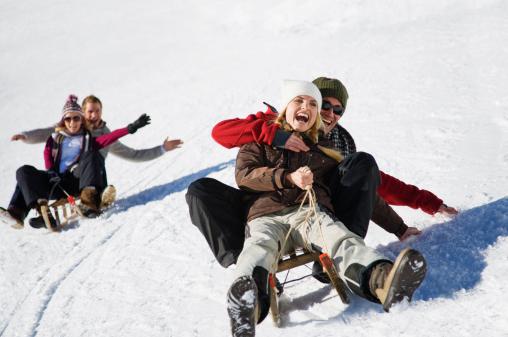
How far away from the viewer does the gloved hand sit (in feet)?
14.7

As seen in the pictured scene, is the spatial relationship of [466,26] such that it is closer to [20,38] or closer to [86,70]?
[86,70]

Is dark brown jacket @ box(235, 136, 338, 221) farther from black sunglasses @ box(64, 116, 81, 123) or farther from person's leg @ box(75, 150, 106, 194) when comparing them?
black sunglasses @ box(64, 116, 81, 123)

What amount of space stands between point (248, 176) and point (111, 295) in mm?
1107

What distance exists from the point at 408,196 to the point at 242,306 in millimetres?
1511

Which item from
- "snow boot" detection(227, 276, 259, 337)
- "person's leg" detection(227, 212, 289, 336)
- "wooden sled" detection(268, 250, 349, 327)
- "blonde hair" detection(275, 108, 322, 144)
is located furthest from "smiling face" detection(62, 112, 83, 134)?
"snow boot" detection(227, 276, 259, 337)

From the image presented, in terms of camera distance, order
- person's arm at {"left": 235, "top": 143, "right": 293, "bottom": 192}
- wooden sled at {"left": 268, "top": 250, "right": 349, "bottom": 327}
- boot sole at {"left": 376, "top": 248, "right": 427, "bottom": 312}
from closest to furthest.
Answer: boot sole at {"left": 376, "top": 248, "right": 427, "bottom": 312} → wooden sled at {"left": 268, "top": 250, "right": 349, "bottom": 327} → person's arm at {"left": 235, "top": 143, "right": 293, "bottom": 192}

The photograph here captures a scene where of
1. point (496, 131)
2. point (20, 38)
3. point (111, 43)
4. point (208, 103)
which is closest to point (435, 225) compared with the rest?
point (496, 131)

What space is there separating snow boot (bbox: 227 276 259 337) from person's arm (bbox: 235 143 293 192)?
2.13 ft

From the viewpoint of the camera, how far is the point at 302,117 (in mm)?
2781

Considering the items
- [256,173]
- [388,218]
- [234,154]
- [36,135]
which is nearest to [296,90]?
[256,173]

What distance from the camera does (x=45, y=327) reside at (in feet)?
9.12

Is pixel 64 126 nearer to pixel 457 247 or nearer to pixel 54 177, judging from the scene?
pixel 54 177

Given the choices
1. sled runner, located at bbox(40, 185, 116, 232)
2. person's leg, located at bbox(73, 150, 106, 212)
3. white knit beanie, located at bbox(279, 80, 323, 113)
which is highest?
white knit beanie, located at bbox(279, 80, 323, 113)

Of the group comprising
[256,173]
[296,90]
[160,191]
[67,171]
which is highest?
[296,90]
